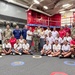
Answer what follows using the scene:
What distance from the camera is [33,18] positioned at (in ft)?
43.9

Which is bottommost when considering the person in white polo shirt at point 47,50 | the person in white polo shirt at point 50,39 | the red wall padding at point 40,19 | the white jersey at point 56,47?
the person in white polo shirt at point 47,50

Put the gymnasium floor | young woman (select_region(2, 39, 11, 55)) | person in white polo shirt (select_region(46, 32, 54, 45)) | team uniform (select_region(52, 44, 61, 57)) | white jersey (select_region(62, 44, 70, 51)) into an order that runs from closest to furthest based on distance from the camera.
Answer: the gymnasium floor < white jersey (select_region(62, 44, 70, 51)) < team uniform (select_region(52, 44, 61, 57)) < young woman (select_region(2, 39, 11, 55)) < person in white polo shirt (select_region(46, 32, 54, 45))

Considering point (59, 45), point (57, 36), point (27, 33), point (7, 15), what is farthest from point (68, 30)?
point (7, 15)

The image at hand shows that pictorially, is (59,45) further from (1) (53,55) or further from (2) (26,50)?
(2) (26,50)

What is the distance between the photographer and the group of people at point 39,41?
6504mm

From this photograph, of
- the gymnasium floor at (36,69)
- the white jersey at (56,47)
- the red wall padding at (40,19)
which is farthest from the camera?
the red wall padding at (40,19)

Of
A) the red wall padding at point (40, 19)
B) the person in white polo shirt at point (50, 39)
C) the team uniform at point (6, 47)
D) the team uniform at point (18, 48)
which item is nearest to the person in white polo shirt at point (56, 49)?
the person in white polo shirt at point (50, 39)

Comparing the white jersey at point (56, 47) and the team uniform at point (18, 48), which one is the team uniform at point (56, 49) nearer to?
the white jersey at point (56, 47)

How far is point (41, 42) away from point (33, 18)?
6103 millimetres

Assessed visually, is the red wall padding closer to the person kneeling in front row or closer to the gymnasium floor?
the person kneeling in front row

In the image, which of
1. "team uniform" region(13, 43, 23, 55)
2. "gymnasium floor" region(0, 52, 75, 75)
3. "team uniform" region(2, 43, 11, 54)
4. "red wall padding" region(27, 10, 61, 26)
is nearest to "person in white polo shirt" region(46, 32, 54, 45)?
"team uniform" region(13, 43, 23, 55)

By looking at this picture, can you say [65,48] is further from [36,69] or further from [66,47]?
[36,69]

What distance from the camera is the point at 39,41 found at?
787 cm

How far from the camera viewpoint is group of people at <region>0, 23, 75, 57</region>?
21.3 ft
